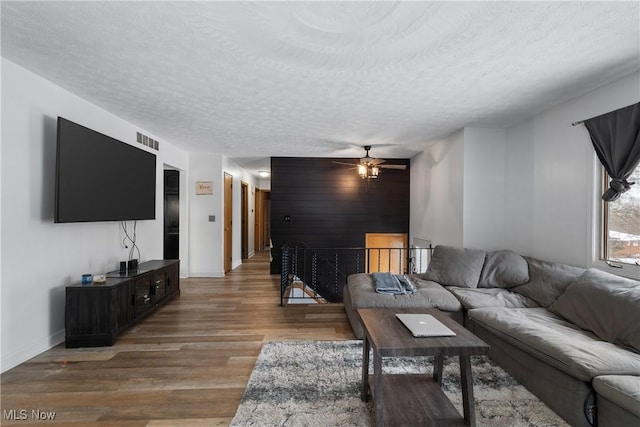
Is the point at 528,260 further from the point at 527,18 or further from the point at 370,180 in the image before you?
the point at 370,180

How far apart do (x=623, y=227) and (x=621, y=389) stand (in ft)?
5.75

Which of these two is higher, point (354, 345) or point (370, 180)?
point (370, 180)

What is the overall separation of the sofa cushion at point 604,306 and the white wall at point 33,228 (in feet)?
15.2

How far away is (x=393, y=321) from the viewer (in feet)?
6.77

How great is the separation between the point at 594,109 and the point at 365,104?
7.27 ft

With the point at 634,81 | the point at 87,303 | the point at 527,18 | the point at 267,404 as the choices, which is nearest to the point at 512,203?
the point at 634,81

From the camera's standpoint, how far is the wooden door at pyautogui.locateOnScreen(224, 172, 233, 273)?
6133mm

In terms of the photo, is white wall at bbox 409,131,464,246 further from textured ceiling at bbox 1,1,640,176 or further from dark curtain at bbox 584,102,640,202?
dark curtain at bbox 584,102,640,202

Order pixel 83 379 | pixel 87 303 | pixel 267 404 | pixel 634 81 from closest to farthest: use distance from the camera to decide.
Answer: pixel 267 404 < pixel 83 379 < pixel 634 81 < pixel 87 303

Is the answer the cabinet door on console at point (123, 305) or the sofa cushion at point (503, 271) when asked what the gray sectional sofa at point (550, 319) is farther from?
the cabinet door on console at point (123, 305)

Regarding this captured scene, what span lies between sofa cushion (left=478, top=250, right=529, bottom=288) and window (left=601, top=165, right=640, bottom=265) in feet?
2.29

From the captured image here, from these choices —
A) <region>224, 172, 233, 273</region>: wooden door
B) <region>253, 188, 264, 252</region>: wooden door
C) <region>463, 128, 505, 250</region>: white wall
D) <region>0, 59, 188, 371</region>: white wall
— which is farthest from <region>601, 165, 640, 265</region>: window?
<region>253, 188, 264, 252</region>: wooden door

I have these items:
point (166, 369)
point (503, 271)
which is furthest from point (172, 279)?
point (503, 271)

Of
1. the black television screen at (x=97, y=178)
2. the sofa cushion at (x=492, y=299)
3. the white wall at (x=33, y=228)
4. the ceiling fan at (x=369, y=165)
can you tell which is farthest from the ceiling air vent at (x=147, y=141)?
the sofa cushion at (x=492, y=299)
